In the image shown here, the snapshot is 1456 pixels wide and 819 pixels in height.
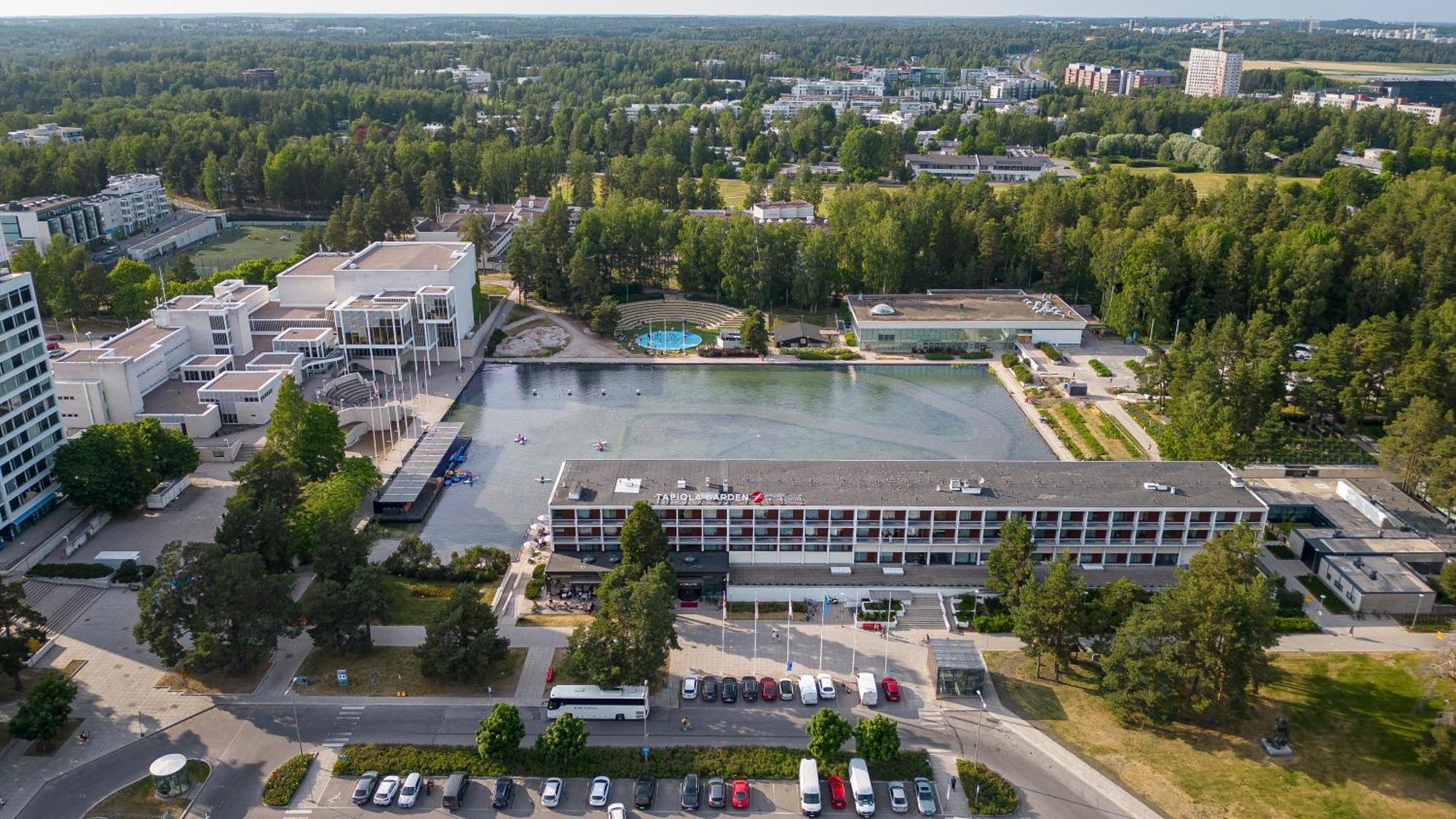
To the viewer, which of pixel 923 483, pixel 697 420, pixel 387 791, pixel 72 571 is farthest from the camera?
pixel 697 420

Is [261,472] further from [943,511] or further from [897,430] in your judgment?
[897,430]

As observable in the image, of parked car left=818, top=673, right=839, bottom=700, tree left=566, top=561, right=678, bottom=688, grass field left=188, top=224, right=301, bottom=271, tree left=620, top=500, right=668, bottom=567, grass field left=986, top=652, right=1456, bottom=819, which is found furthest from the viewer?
grass field left=188, top=224, right=301, bottom=271

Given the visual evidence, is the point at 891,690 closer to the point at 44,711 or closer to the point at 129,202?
the point at 44,711

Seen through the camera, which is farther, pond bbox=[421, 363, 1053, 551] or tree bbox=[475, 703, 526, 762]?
pond bbox=[421, 363, 1053, 551]

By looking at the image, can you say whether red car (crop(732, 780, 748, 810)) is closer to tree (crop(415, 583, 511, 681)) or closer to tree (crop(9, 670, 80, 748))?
tree (crop(415, 583, 511, 681))

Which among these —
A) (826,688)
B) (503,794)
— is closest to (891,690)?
(826,688)

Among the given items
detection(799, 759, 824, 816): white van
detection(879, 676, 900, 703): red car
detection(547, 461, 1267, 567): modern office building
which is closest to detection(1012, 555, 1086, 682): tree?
detection(879, 676, 900, 703): red car
